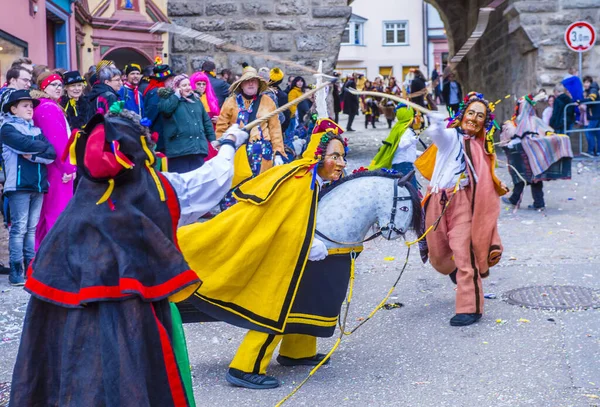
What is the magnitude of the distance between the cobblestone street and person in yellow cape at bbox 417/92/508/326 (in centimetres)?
33

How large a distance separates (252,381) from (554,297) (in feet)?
10.7

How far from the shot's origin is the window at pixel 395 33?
186ft

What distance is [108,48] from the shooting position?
22.7m

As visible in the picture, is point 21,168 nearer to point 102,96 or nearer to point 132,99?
point 102,96

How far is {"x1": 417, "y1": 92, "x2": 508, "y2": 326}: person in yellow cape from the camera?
21.9 feet

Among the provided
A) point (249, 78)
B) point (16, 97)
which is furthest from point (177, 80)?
point (16, 97)

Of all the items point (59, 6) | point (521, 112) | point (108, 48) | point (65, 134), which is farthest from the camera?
point (108, 48)

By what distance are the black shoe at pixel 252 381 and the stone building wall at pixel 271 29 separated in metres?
9.87

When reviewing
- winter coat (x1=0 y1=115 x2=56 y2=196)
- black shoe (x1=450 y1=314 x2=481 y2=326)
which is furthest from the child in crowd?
black shoe (x1=450 y1=314 x2=481 y2=326)

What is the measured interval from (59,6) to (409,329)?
12229 mm

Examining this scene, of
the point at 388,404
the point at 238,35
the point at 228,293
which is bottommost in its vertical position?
the point at 388,404

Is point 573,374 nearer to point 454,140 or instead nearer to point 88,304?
point 454,140

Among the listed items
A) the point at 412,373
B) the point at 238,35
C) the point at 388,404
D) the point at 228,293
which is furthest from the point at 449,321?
the point at 238,35

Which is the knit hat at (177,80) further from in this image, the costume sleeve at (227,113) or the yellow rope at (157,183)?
the yellow rope at (157,183)
